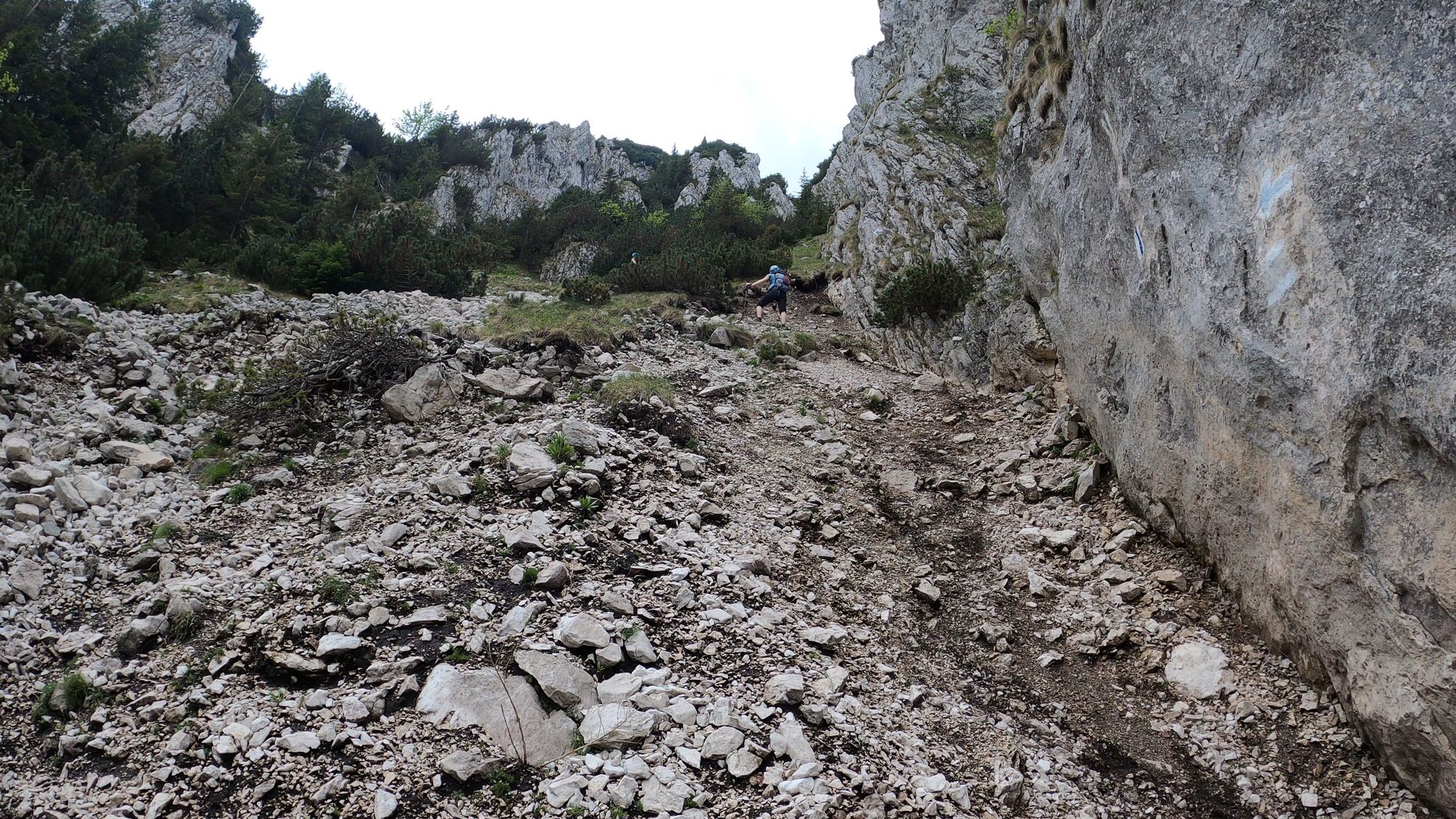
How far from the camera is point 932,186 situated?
20141 millimetres

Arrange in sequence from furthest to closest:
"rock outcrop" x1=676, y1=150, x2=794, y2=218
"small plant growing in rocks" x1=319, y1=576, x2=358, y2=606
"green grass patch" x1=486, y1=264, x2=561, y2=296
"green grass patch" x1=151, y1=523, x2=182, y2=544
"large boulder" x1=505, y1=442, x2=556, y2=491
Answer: "rock outcrop" x1=676, y1=150, x2=794, y2=218 → "green grass patch" x1=486, y1=264, x2=561, y2=296 → "large boulder" x1=505, y1=442, x2=556, y2=491 → "green grass patch" x1=151, y1=523, x2=182, y2=544 → "small plant growing in rocks" x1=319, y1=576, x2=358, y2=606

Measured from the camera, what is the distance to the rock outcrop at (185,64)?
28.9 metres

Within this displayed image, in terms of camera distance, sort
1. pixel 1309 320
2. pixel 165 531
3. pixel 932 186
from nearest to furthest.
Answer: pixel 1309 320, pixel 165 531, pixel 932 186

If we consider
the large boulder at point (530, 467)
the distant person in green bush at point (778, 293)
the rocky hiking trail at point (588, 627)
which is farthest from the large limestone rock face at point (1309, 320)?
the distant person in green bush at point (778, 293)

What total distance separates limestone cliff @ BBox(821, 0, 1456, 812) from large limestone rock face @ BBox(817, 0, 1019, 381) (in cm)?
603

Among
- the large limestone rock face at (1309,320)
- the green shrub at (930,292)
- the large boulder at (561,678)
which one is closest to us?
the large limestone rock face at (1309,320)

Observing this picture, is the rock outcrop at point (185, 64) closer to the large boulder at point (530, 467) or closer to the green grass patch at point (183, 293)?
the green grass patch at point (183, 293)

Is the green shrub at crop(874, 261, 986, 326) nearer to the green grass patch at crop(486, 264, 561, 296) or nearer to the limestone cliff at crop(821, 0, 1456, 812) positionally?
the limestone cliff at crop(821, 0, 1456, 812)

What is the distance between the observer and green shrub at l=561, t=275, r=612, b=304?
55.4 feet

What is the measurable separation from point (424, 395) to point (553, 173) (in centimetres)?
4482

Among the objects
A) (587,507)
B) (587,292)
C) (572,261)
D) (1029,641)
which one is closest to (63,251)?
(587,292)

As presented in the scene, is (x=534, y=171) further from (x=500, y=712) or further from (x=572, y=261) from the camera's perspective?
(x=500, y=712)

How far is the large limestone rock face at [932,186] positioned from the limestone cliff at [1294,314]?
603 cm

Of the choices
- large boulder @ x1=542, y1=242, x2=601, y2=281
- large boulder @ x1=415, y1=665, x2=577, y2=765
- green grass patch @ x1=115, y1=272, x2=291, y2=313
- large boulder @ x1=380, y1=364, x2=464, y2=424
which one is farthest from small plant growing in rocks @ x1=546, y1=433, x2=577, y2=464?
large boulder @ x1=542, y1=242, x2=601, y2=281
